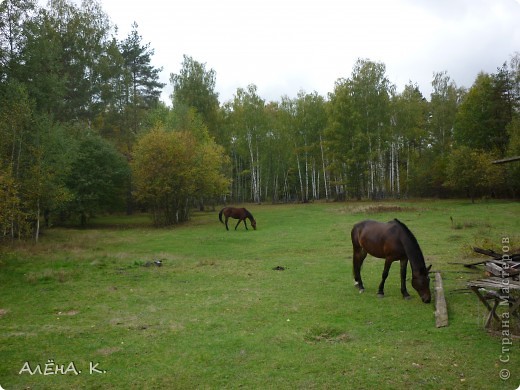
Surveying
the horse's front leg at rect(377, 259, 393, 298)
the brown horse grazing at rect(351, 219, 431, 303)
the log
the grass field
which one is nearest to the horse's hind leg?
the brown horse grazing at rect(351, 219, 431, 303)

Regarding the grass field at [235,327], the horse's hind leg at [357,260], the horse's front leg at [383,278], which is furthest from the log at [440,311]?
the horse's hind leg at [357,260]

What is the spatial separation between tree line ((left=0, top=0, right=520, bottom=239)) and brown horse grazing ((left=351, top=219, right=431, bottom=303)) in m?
12.2

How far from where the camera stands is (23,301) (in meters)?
10.2

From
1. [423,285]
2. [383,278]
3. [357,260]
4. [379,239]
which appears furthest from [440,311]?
[357,260]

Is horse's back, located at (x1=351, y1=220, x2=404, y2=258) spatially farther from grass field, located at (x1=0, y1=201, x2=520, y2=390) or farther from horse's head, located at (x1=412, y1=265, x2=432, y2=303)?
grass field, located at (x1=0, y1=201, x2=520, y2=390)

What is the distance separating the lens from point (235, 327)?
25.8 feet

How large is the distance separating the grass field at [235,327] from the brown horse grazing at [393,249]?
43cm

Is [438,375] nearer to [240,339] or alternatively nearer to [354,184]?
[240,339]

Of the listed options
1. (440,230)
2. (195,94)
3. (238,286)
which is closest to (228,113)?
(195,94)

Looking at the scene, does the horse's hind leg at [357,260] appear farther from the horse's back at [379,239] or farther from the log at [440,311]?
the log at [440,311]

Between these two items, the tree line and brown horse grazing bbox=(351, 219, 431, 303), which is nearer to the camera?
brown horse grazing bbox=(351, 219, 431, 303)

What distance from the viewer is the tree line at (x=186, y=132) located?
72.6 ft

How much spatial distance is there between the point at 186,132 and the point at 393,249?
84.4ft

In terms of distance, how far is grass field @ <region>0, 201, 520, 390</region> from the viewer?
5.68 metres
